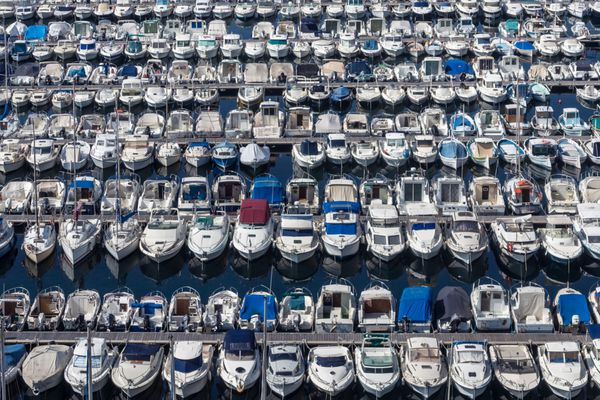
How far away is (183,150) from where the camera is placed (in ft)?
232

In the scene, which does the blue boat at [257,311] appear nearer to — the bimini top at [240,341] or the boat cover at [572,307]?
the bimini top at [240,341]

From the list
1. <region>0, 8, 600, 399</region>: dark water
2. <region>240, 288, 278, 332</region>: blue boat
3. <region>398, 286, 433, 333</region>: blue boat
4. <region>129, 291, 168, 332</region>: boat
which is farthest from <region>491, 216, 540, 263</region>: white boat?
<region>129, 291, 168, 332</region>: boat

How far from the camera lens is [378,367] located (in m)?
48.5

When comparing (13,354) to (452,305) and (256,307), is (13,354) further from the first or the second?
(452,305)

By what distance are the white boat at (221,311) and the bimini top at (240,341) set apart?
2.75m

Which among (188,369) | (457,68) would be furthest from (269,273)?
(457,68)

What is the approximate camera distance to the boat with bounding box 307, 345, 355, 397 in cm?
4829

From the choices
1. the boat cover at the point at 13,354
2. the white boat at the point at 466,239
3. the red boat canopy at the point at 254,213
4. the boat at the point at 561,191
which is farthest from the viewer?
the boat at the point at 561,191

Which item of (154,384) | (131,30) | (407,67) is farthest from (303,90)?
(154,384)

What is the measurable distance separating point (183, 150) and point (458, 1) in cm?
3400

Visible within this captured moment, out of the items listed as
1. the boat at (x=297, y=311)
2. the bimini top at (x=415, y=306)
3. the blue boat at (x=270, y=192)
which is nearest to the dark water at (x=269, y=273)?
the boat at (x=297, y=311)

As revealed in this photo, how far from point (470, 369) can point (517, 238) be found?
12.2m

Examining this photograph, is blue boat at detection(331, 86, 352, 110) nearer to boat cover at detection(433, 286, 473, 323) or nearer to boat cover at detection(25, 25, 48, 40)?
boat cover at detection(25, 25, 48, 40)

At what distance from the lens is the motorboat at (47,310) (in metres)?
52.2
